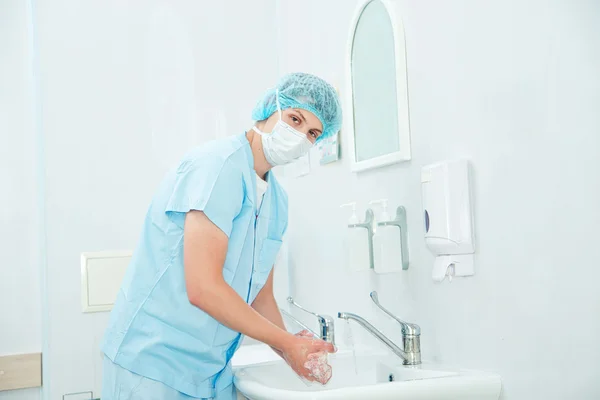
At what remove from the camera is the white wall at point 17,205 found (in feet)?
7.73

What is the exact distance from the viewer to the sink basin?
1.24 m

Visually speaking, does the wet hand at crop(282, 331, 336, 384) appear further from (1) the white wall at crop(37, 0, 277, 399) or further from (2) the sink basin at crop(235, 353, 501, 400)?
(1) the white wall at crop(37, 0, 277, 399)

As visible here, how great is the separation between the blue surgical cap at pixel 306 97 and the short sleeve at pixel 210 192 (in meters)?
0.22

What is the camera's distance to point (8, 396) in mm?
2330

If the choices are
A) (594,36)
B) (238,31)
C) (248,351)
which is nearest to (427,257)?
(594,36)

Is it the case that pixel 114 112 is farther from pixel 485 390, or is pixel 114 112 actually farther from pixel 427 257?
pixel 485 390

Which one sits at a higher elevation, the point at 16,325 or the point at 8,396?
the point at 16,325

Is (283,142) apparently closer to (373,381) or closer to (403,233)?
(403,233)

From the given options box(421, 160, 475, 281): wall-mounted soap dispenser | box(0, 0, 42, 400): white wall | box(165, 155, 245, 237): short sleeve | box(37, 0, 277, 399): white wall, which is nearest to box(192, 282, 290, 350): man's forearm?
box(165, 155, 245, 237): short sleeve

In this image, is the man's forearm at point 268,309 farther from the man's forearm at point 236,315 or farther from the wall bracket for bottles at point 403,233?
the man's forearm at point 236,315

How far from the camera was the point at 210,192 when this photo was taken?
141 cm

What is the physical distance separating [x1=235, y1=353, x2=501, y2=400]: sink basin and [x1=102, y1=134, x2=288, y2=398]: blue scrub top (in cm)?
12

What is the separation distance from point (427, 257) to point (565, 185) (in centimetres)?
48

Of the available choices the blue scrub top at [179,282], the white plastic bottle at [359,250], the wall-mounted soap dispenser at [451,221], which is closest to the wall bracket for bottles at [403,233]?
the white plastic bottle at [359,250]
